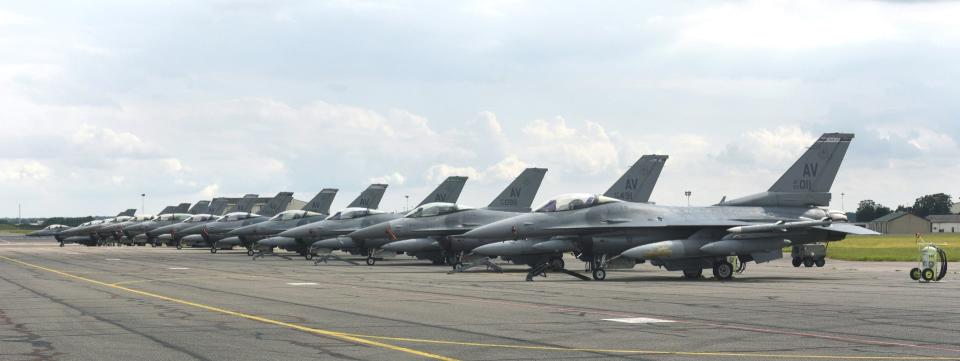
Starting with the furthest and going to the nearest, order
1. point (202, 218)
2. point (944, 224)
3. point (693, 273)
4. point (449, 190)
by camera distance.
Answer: point (944, 224) → point (202, 218) → point (449, 190) → point (693, 273)

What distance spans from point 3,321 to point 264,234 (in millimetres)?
45373

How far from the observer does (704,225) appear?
1300 inches

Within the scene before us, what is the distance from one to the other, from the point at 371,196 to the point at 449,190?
891cm

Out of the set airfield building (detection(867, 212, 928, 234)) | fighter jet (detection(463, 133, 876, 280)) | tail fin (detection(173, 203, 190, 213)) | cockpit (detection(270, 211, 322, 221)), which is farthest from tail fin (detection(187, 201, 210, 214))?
airfield building (detection(867, 212, 928, 234))

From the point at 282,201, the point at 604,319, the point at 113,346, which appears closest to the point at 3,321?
the point at 113,346

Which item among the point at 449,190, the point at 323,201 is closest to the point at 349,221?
the point at 449,190

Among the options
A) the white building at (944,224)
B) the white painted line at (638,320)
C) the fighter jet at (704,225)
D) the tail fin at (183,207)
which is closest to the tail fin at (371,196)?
the fighter jet at (704,225)

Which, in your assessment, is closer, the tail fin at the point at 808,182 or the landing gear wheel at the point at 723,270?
the landing gear wheel at the point at 723,270

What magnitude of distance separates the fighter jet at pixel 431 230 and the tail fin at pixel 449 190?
5.73 metres

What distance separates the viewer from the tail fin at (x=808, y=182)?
118ft

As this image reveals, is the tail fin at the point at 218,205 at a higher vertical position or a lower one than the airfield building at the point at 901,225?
higher

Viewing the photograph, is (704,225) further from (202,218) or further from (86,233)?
(86,233)

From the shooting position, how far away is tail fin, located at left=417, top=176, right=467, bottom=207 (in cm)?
5506

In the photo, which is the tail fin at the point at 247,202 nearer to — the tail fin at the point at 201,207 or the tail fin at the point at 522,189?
the tail fin at the point at 201,207
